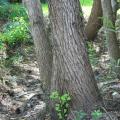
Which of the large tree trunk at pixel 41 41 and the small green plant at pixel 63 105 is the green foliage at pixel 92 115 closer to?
the small green plant at pixel 63 105

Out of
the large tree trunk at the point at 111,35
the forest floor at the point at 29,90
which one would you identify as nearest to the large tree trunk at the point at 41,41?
the forest floor at the point at 29,90

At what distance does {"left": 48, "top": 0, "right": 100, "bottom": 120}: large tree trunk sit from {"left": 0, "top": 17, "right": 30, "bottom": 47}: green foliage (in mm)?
6587

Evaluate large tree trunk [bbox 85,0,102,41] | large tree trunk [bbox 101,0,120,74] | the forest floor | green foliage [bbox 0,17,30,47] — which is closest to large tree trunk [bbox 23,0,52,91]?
the forest floor

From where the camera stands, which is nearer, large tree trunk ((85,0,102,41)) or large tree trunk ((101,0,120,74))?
large tree trunk ((101,0,120,74))

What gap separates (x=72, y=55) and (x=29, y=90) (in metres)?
4.14

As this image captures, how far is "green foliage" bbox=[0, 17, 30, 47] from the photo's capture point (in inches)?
530

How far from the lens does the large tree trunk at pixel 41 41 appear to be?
8.78 meters

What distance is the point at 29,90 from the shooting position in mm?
10516

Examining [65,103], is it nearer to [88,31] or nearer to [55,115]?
[55,115]

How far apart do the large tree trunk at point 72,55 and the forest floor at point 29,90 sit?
0.40 metres

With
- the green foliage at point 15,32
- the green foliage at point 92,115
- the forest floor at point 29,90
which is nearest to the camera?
the green foliage at point 92,115

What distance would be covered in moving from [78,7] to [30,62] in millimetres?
6615

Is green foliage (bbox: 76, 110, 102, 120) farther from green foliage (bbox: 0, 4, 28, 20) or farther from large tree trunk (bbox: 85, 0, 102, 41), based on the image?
green foliage (bbox: 0, 4, 28, 20)

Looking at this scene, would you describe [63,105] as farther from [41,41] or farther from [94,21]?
[94,21]
